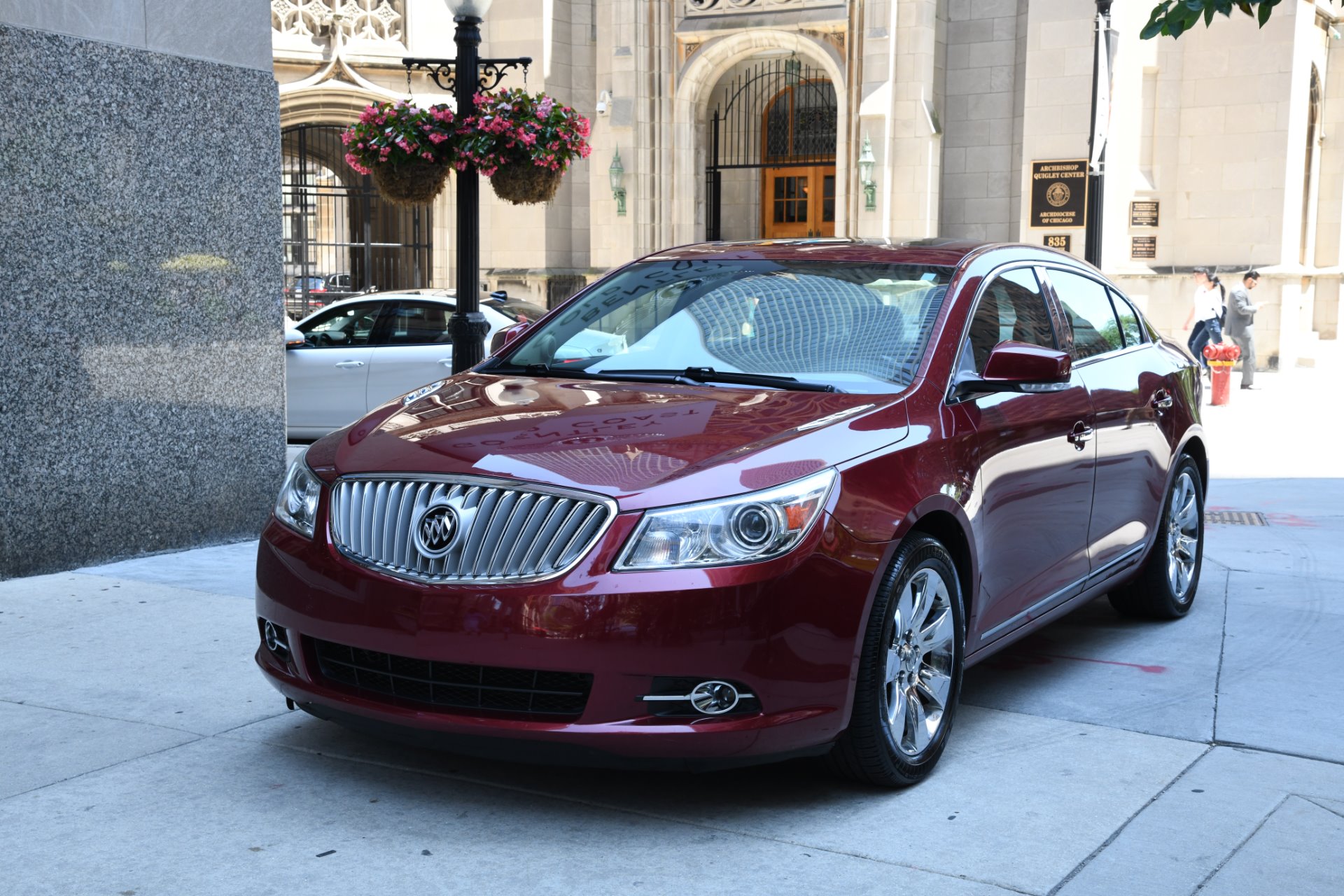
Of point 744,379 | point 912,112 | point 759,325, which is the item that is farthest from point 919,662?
point 912,112

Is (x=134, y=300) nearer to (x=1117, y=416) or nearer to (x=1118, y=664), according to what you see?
(x=1117, y=416)

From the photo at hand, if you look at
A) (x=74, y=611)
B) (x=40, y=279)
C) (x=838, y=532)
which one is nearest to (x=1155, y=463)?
(x=838, y=532)

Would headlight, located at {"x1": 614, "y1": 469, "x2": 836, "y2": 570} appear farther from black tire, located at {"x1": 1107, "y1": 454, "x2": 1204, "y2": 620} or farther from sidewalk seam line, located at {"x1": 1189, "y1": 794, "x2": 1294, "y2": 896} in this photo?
black tire, located at {"x1": 1107, "y1": 454, "x2": 1204, "y2": 620}

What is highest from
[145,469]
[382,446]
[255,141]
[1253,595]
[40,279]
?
[255,141]

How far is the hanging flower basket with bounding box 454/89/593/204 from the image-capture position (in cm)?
1012

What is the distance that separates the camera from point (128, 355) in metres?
7.51

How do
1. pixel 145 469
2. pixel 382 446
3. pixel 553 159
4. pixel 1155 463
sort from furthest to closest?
1. pixel 553 159
2. pixel 145 469
3. pixel 1155 463
4. pixel 382 446

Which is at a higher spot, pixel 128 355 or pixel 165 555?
pixel 128 355

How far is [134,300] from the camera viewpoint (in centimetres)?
752

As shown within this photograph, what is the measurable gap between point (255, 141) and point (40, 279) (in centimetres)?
157

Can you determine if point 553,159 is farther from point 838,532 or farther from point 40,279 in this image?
point 838,532

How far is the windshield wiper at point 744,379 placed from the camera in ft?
15.2

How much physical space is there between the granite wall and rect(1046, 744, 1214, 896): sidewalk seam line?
5.33 metres

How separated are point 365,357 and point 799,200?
1681 centimetres
